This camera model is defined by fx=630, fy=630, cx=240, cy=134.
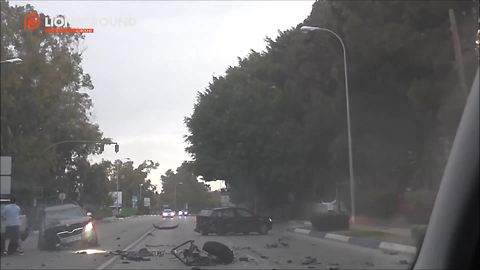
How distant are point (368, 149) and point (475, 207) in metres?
24.9

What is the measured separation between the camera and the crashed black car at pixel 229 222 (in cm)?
3150

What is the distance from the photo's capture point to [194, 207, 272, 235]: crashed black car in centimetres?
3150

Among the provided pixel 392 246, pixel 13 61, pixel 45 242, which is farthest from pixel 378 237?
pixel 13 61

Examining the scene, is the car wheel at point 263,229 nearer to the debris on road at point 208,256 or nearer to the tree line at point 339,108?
the tree line at point 339,108

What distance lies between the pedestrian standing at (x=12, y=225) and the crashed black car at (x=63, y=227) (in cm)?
215

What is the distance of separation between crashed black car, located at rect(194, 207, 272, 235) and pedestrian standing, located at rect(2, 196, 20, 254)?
19.5 m

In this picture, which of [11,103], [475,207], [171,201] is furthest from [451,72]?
[171,201]

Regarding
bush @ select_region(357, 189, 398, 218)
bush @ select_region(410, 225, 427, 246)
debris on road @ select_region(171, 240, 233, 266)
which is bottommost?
debris on road @ select_region(171, 240, 233, 266)

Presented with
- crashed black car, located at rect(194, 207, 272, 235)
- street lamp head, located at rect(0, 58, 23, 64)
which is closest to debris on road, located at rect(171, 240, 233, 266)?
street lamp head, located at rect(0, 58, 23, 64)

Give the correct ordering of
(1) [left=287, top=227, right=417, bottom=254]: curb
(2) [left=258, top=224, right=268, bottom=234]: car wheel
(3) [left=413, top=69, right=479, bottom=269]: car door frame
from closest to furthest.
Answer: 1. (3) [left=413, top=69, right=479, bottom=269]: car door frame
2. (1) [left=287, top=227, right=417, bottom=254]: curb
3. (2) [left=258, top=224, right=268, bottom=234]: car wheel

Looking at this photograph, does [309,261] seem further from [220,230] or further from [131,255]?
[220,230]

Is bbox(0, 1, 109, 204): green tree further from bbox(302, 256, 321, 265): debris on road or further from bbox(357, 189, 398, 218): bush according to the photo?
bbox(357, 189, 398, 218): bush

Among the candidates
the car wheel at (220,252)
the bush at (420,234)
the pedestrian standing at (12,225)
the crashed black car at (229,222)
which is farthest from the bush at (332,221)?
the bush at (420,234)

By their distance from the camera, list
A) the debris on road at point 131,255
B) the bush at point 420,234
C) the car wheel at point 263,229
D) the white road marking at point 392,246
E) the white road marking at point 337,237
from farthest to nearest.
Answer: the car wheel at point 263,229, the white road marking at point 337,237, the debris on road at point 131,255, the white road marking at point 392,246, the bush at point 420,234
